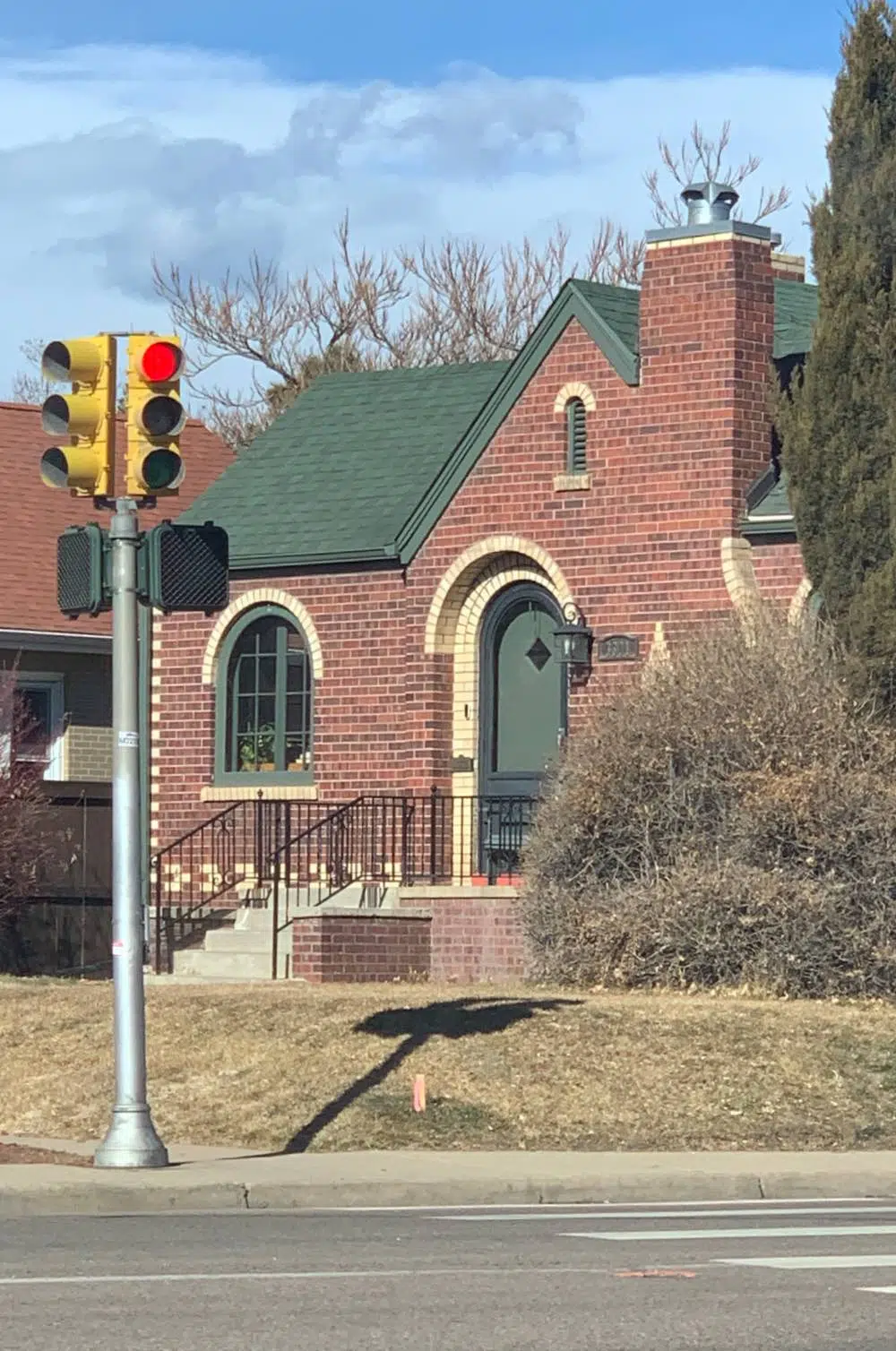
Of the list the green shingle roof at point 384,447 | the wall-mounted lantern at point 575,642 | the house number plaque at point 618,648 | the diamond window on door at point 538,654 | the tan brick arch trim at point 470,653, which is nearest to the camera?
the house number plaque at point 618,648

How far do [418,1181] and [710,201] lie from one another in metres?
13.5

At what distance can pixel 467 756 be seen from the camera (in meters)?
26.2

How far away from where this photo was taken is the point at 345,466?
2877cm

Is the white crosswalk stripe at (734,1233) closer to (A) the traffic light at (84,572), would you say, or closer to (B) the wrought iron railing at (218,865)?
(A) the traffic light at (84,572)

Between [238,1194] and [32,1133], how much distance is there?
3.38m

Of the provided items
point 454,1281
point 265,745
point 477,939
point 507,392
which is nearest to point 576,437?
point 507,392

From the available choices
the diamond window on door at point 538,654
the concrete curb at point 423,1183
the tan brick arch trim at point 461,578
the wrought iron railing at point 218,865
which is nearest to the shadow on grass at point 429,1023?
the concrete curb at point 423,1183

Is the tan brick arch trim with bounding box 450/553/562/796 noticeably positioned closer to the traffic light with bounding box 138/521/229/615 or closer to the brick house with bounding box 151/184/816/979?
the brick house with bounding box 151/184/816/979

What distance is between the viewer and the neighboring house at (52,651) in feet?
102

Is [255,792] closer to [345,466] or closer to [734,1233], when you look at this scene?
[345,466]

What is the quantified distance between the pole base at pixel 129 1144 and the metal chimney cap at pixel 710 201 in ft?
43.4

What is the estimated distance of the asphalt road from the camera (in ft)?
28.0

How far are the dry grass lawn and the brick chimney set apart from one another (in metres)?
7.03

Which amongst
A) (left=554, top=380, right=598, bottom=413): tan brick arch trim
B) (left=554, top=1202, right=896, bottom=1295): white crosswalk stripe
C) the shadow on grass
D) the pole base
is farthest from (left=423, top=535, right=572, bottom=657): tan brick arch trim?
(left=554, top=1202, right=896, bottom=1295): white crosswalk stripe
